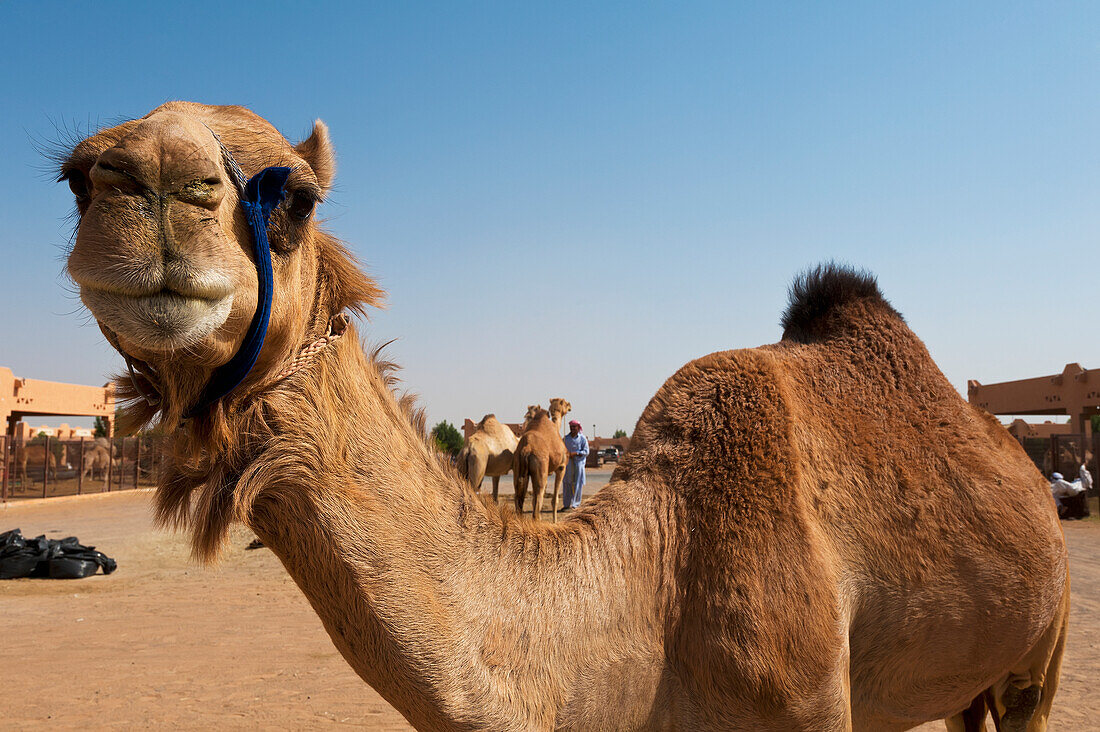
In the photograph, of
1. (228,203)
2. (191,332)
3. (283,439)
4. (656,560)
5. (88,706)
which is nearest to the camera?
(191,332)

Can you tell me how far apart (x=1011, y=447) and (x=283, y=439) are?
11.0ft

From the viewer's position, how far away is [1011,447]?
11.6 feet

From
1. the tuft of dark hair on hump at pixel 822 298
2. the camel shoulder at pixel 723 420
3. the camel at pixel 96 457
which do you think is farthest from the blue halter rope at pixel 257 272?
the camel at pixel 96 457

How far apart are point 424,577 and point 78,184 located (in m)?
1.20

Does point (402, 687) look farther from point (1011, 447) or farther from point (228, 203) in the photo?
point (1011, 447)

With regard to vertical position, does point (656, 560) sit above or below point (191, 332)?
below

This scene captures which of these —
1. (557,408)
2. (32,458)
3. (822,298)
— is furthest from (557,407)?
(32,458)

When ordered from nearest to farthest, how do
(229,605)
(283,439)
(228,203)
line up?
(228,203), (283,439), (229,605)

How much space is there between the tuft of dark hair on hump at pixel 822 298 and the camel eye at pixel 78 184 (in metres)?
2.83

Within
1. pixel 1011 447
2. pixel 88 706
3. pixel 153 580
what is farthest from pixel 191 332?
pixel 153 580

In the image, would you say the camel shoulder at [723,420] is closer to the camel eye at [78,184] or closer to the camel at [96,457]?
the camel eye at [78,184]

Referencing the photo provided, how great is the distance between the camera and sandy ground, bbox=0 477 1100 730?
18.4 ft

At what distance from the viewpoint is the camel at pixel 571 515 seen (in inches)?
61.9

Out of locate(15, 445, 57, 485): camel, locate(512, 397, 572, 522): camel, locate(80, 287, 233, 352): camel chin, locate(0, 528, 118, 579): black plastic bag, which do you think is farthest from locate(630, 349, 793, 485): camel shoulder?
locate(15, 445, 57, 485): camel
